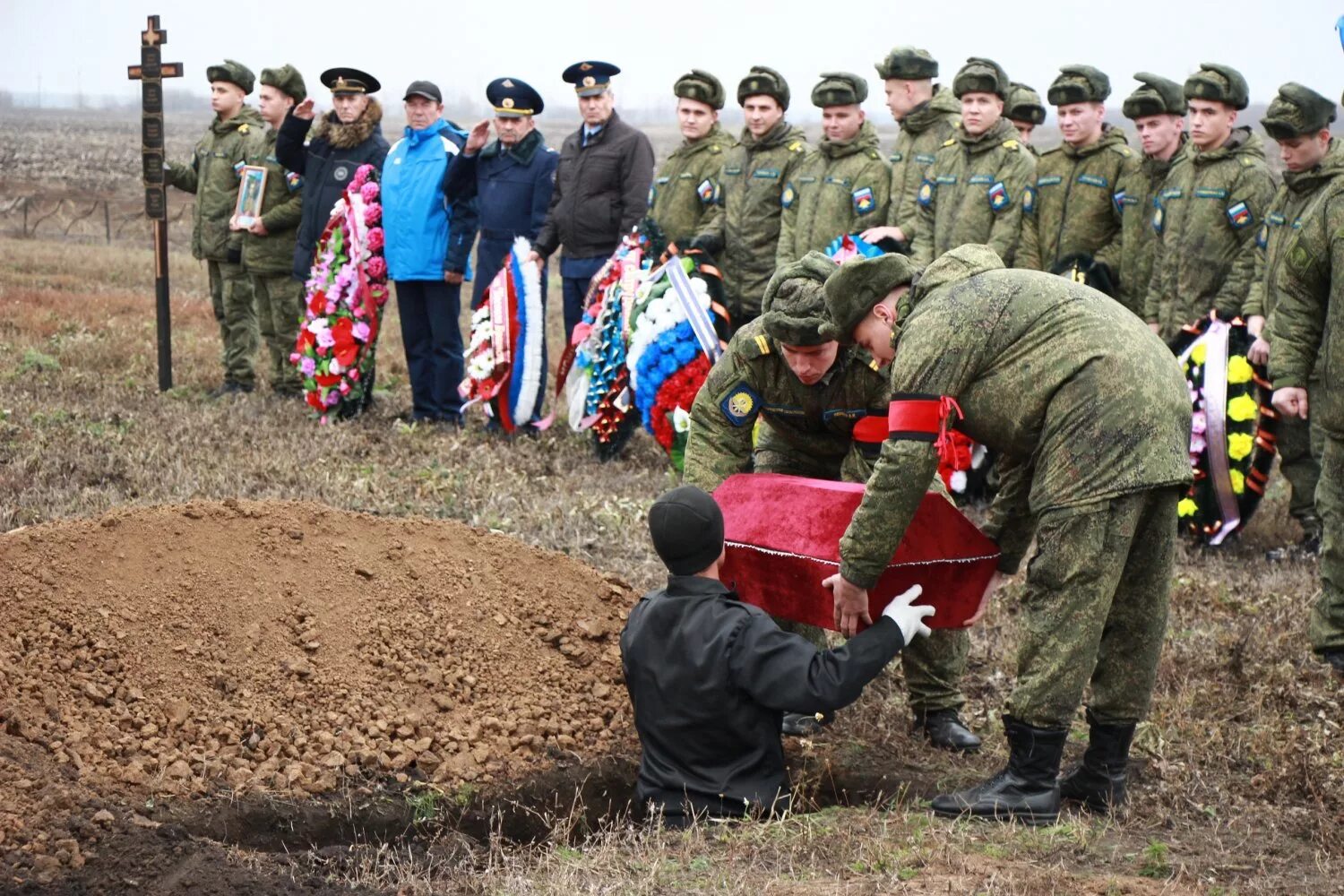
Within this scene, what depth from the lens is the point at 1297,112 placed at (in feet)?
20.4

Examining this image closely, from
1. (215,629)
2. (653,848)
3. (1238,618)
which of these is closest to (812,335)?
(653,848)

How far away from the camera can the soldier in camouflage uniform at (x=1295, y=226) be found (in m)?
6.24

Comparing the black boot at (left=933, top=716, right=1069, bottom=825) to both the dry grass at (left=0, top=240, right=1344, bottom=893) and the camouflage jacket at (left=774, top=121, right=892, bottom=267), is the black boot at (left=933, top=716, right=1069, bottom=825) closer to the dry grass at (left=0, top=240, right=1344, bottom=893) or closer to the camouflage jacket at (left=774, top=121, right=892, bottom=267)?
the dry grass at (left=0, top=240, right=1344, bottom=893)

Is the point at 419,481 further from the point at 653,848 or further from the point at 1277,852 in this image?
the point at 1277,852

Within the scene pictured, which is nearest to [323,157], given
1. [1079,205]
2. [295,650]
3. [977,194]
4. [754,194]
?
[754,194]

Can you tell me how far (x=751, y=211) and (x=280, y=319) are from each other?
Result: 3636 millimetres

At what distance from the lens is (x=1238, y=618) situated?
6.39 meters

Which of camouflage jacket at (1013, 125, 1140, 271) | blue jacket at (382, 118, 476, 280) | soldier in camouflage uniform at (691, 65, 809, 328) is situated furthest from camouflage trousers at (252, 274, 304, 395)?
camouflage jacket at (1013, 125, 1140, 271)

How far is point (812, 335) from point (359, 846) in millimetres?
1989

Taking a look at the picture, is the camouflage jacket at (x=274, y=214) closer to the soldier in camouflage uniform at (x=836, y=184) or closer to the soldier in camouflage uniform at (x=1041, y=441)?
the soldier in camouflage uniform at (x=836, y=184)

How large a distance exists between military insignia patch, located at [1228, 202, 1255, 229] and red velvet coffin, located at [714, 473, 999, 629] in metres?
3.81

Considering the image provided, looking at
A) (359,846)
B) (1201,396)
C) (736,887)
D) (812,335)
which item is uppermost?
(812,335)

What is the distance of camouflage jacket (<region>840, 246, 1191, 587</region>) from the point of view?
3971 millimetres

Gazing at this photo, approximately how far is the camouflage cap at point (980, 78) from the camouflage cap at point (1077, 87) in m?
0.30
